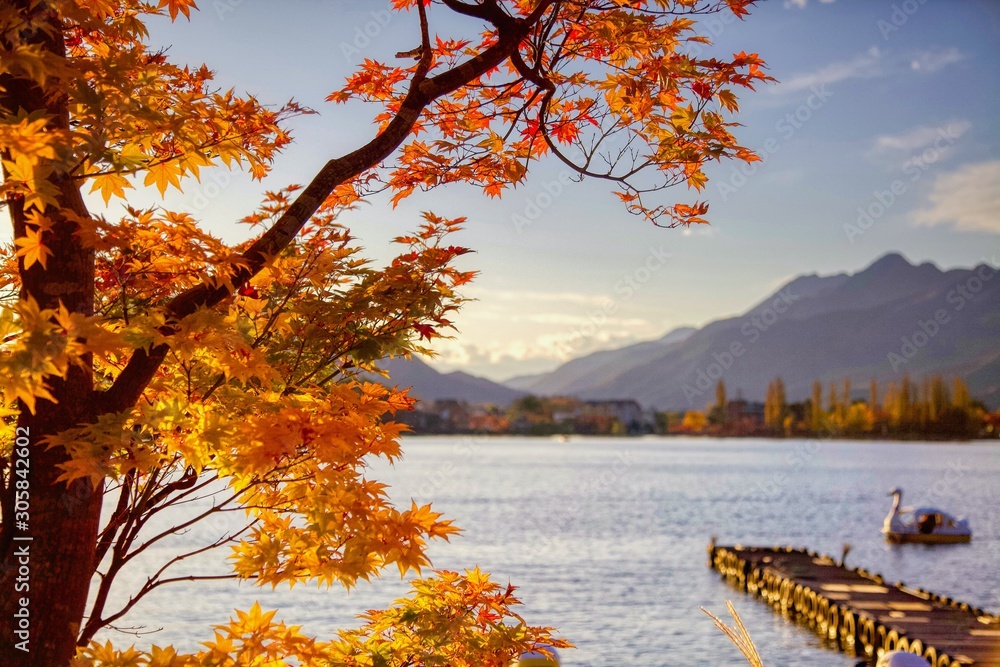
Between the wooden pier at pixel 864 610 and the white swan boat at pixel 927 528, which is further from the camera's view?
the white swan boat at pixel 927 528

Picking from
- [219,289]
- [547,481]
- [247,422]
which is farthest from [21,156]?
[547,481]

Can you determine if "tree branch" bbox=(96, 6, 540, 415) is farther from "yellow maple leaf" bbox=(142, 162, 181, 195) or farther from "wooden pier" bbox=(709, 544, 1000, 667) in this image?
"wooden pier" bbox=(709, 544, 1000, 667)

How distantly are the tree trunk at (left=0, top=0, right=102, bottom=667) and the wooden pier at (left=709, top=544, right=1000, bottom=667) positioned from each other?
15.2m

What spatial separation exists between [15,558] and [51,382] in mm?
784

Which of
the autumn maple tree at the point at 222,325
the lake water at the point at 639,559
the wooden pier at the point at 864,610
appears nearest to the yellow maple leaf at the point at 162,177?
the autumn maple tree at the point at 222,325

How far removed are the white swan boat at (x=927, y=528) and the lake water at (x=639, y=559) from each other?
82cm

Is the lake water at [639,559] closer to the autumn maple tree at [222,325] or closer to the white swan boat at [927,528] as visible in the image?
the white swan boat at [927,528]

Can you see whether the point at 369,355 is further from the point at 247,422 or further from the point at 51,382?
the point at 51,382

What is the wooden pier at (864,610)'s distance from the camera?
17328mm

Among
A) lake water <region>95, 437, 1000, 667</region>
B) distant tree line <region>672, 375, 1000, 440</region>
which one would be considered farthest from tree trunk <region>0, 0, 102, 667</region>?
distant tree line <region>672, 375, 1000, 440</region>

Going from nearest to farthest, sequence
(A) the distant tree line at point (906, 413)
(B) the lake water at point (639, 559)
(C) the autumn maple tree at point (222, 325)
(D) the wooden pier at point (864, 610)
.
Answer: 1. (C) the autumn maple tree at point (222, 325)
2. (D) the wooden pier at point (864, 610)
3. (B) the lake water at point (639, 559)
4. (A) the distant tree line at point (906, 413)

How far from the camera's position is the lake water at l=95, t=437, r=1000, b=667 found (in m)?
25.9

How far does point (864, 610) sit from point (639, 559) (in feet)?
64.2

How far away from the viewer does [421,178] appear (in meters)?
5.47
